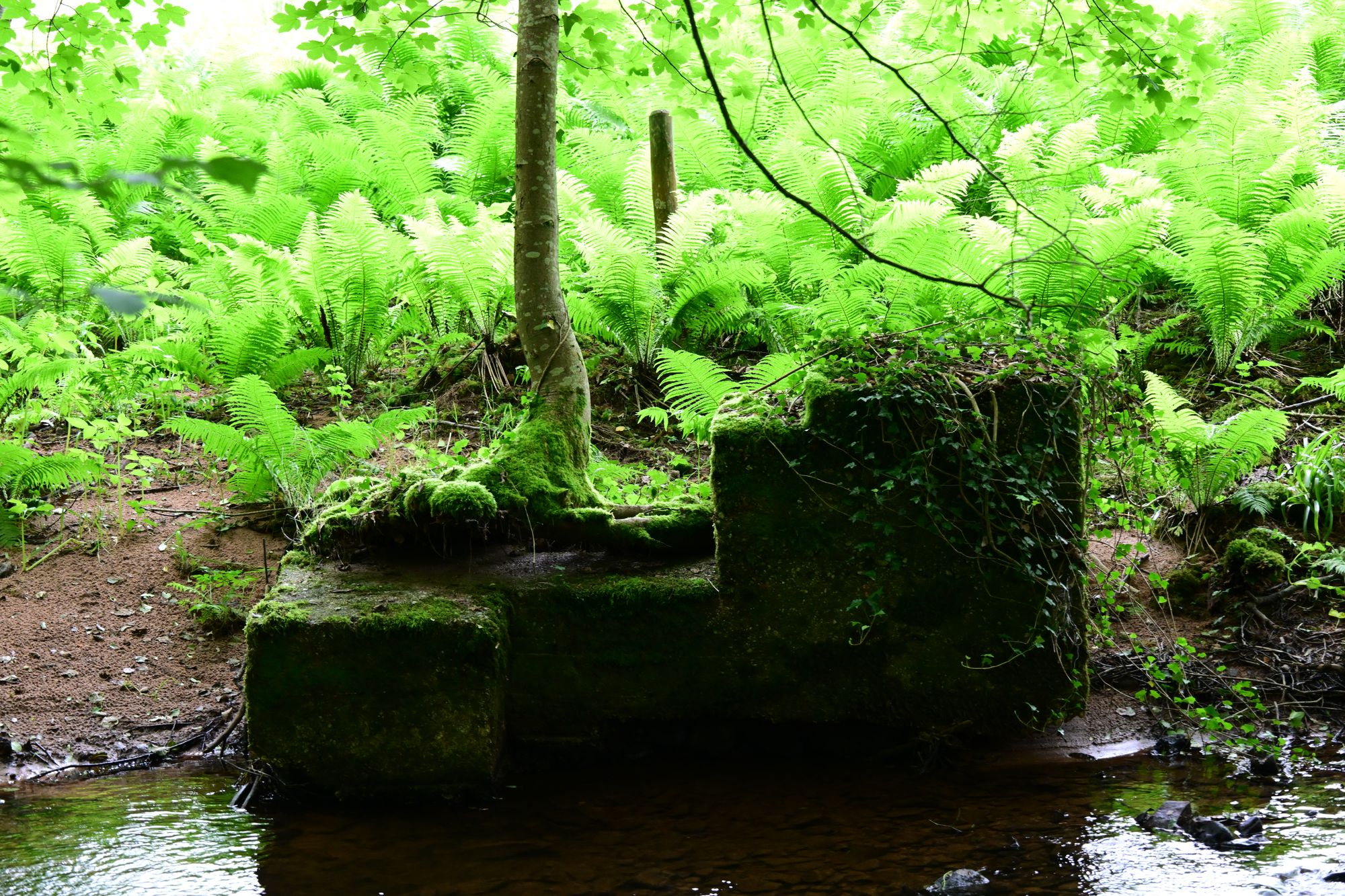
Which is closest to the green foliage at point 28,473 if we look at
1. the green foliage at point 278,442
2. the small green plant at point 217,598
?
the green foliage at point 278,442

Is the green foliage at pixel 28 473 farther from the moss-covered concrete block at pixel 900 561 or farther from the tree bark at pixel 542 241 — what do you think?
the moss-covered concrete block at pixel 900 561

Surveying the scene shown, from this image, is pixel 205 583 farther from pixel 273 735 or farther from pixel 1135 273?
pixel 1135 273

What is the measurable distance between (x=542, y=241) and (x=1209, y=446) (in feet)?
10.9

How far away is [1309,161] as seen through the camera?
23.5ft

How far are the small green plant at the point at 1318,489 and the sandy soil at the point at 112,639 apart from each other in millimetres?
4939

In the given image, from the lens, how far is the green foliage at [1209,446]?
4719 mm

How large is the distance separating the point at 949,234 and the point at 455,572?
3593mm

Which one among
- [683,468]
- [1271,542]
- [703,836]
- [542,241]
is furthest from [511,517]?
[1271,542]

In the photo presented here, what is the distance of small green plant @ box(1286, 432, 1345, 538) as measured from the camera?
4664 millimetres

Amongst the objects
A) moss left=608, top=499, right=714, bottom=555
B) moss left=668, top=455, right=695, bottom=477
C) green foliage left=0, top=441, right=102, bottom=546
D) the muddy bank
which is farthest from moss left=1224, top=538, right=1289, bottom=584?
green foliage left=0, top=441, right=102, bottom=546

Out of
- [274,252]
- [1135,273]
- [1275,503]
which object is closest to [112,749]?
[274,252]

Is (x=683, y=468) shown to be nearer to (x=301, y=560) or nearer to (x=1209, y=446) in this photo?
(x=301, y=560)

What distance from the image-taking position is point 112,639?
14.6 ft

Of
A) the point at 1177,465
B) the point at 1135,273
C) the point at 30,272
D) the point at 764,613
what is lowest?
the point at 764,613
